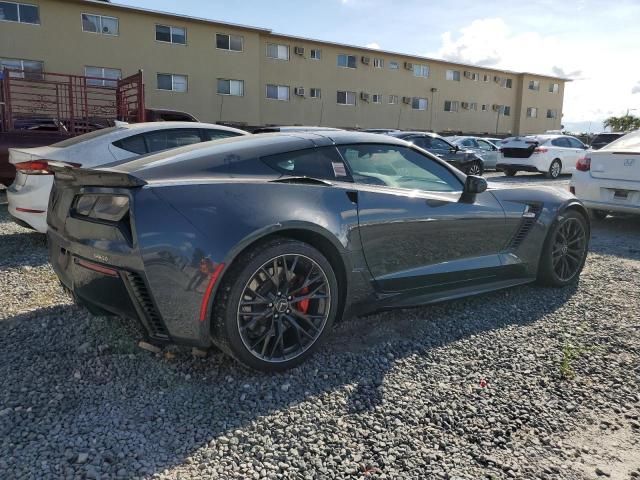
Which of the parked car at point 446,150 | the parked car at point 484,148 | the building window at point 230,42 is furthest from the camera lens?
the building window at point 230,42

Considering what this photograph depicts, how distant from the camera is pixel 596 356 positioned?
326 cm

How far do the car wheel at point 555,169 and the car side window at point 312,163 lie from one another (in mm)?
15046

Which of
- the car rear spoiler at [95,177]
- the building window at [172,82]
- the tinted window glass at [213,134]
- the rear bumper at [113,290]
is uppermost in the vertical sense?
the building window at [172,82]

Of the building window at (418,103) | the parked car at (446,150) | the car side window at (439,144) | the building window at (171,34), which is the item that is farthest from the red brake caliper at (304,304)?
the building window at (418,103)

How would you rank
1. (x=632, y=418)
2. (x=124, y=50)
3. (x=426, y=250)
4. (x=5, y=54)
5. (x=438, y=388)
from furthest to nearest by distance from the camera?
(x=124, y=50) → (x=5, y=54) → (x=426, y=250) → (x=438, y=388) → (x=632, y=418)

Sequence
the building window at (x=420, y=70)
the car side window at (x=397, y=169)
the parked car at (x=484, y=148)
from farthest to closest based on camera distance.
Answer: the building window at (x=420, y=70)
the parked car at (x=484, y=148)
the car side window at (x=397, y=169)

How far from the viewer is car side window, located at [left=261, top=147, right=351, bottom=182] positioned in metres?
3.16

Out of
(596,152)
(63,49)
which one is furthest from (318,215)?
(63,49)

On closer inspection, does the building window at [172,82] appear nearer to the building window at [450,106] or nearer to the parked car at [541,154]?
the parked car at [541,154]

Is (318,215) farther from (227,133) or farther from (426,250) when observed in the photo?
(227,133)

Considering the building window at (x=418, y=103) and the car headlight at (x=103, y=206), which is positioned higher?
the building window at (x=418, y=103)

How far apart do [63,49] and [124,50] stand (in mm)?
2474

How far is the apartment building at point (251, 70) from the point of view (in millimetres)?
21172

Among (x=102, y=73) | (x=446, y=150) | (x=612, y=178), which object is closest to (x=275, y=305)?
(x=612, y=178)
